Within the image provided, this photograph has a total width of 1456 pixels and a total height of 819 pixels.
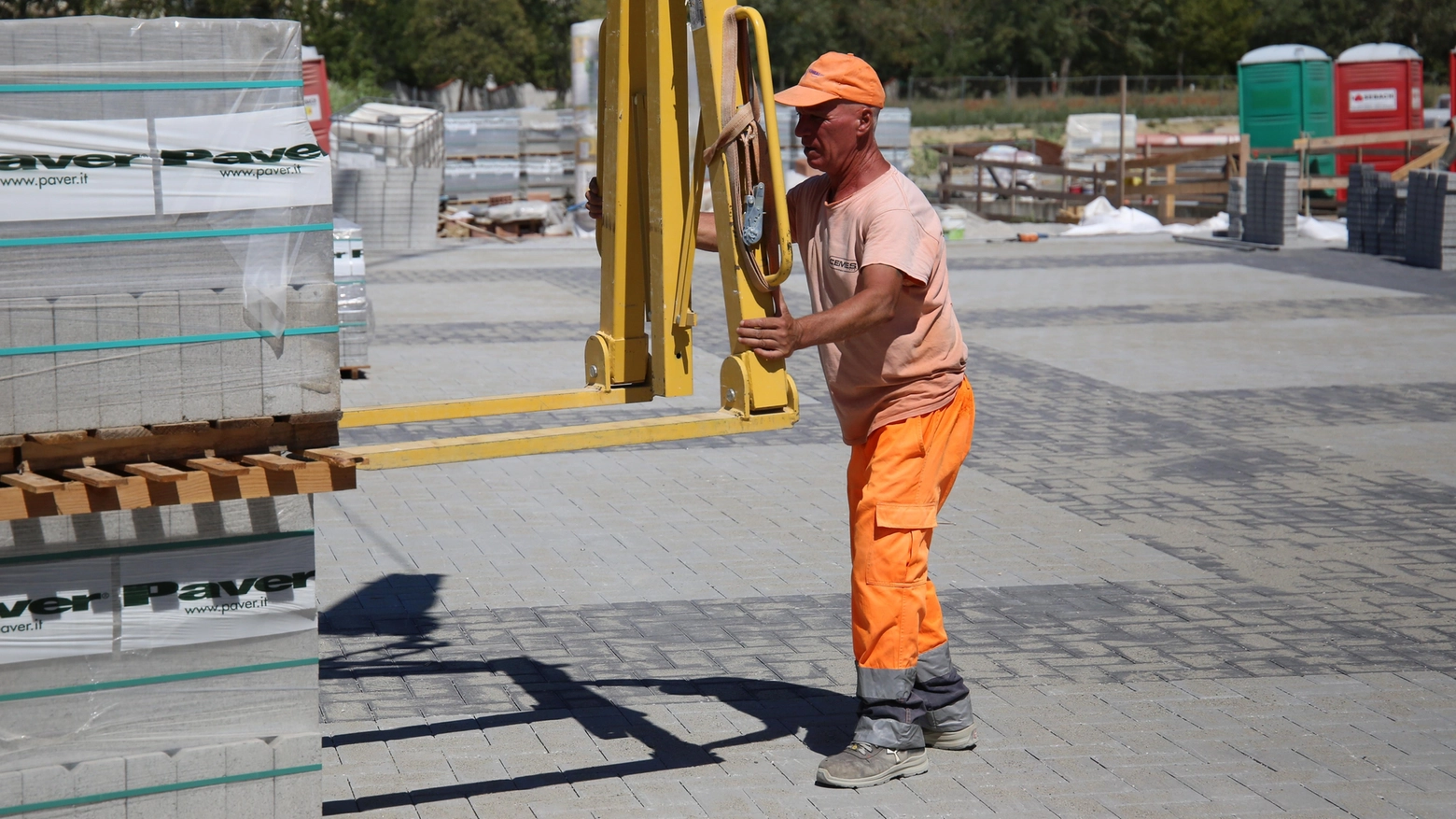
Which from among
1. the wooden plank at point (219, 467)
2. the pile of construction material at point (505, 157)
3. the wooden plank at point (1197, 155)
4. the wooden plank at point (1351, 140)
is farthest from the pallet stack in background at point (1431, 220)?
the wooden plank at point (219, 467)

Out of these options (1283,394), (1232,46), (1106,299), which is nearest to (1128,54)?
(1232,46)

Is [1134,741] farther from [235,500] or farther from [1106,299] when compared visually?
[1106,299]

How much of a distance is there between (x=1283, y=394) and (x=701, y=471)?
446cm

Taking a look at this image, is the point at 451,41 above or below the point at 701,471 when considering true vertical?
above

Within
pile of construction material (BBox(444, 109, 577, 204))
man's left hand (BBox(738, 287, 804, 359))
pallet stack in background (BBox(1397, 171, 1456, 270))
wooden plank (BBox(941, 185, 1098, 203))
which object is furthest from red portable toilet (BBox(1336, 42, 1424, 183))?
man's left hand (BBox(738, 287, 804, 359))

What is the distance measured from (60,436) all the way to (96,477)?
156mm

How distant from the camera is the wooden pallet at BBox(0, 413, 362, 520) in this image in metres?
3.31

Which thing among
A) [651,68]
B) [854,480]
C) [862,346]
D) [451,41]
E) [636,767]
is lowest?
[636,767]

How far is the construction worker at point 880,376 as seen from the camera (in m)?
4.25

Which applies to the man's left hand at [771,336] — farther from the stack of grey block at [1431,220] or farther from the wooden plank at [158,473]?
the stack of grey block at [1431,220]

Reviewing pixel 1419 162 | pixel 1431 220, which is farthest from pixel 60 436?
pixel 1419 162

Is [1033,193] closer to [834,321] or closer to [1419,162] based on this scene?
[1419,162]

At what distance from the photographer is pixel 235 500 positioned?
3611 mm

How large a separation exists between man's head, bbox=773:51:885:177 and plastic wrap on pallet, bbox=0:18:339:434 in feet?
4.45
